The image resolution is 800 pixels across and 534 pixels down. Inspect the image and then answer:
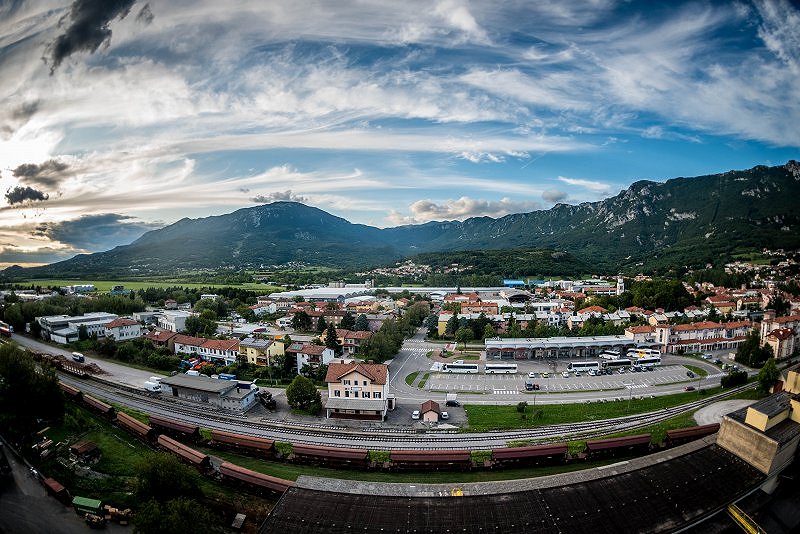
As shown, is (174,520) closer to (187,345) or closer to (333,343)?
(333,343)

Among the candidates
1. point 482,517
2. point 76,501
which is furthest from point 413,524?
point 76,501

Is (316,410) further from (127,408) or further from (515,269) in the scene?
(515,269)

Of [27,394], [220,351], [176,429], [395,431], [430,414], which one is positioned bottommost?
[395,431]

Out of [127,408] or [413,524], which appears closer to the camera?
[413,524]

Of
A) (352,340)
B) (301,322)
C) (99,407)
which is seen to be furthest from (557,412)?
(301,322)

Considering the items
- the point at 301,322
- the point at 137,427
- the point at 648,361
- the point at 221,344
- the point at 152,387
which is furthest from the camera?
the point at 301,322

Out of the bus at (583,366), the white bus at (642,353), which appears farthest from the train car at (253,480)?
the white bus at (642,353)

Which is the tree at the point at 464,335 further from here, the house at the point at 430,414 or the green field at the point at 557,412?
the house at the point at 430,414
